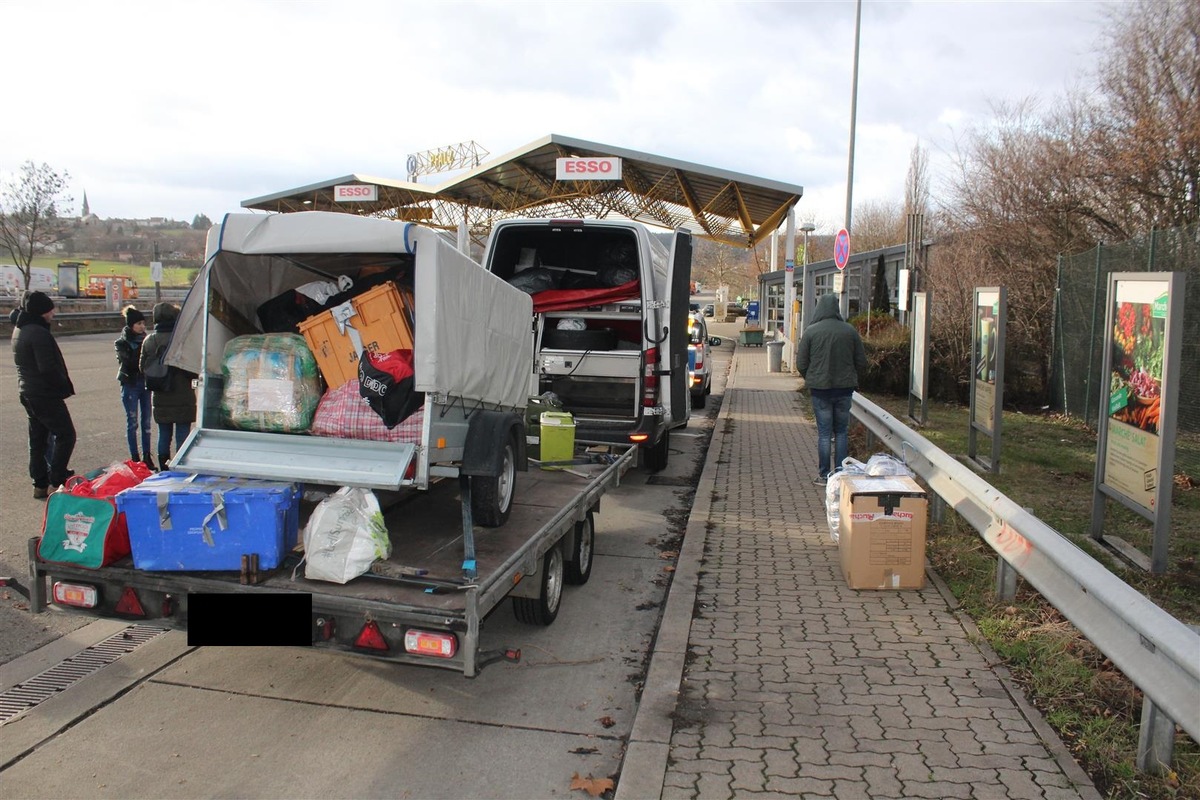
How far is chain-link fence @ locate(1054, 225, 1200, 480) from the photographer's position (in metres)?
9.75

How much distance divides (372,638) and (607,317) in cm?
594

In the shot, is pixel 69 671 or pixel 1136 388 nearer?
pixel 69 671

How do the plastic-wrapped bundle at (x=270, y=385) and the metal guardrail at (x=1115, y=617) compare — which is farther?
the plastic-wrapped bundle at (x=270, y=385)

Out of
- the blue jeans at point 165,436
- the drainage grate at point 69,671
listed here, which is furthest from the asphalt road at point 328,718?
the blue jeans at point 165,436

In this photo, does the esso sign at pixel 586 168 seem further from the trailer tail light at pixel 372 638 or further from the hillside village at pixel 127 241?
the hillside village at pixel 127 241

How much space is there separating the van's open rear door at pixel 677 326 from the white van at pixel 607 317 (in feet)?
0.03

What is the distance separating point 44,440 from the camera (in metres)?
8.22

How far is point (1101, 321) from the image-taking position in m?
12.1

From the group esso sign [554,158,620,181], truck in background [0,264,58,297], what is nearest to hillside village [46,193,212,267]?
truck in background [0,264,58,297]

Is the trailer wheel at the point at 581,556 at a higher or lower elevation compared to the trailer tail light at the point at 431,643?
lower

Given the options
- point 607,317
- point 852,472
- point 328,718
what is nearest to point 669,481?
point 607,317

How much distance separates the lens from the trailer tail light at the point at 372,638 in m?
3.76

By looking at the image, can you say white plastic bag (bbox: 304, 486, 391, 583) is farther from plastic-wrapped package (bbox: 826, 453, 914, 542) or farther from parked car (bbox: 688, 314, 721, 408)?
parked car (bbox: 688, 314, 721, 408)

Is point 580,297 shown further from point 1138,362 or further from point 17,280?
point 17,280
